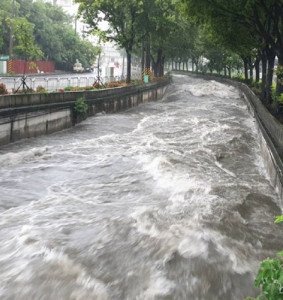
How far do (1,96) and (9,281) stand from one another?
Result: 10862 mm

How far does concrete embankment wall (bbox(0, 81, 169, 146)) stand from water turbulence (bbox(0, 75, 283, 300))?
0.86 metres

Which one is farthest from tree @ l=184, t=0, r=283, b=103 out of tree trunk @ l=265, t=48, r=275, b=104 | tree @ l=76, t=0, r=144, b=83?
tree @ l=76, t=0, r=144, b=83

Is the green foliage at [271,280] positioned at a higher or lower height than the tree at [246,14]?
lower

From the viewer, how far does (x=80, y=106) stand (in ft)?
77.8

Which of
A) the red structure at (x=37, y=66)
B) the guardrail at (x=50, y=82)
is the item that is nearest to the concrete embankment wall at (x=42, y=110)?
the guardrail at (x=50, y=82)

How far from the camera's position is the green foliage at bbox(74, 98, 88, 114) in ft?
77.2

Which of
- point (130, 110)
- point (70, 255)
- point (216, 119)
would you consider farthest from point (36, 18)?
point (70, 255)

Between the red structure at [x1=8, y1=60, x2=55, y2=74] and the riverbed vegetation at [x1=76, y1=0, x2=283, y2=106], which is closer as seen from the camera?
the riverbed vegetation at [x1=76, y1=0, x2=283, y2=106]

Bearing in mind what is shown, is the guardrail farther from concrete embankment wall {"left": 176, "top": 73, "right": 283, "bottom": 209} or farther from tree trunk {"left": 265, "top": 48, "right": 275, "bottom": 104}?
tree trunk {"left": 265, "top": 48, "right": 275, "bottom": 104}

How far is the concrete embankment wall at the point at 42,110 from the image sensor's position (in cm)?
1661

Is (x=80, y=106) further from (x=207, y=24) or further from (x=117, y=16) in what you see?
(x=117, y=16)

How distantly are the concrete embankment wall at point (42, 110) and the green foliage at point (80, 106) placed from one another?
0.23 metres

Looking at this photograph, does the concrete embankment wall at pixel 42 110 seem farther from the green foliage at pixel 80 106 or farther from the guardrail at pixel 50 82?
the guardrail at pixel 50 82

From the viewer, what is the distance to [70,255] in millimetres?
7715
